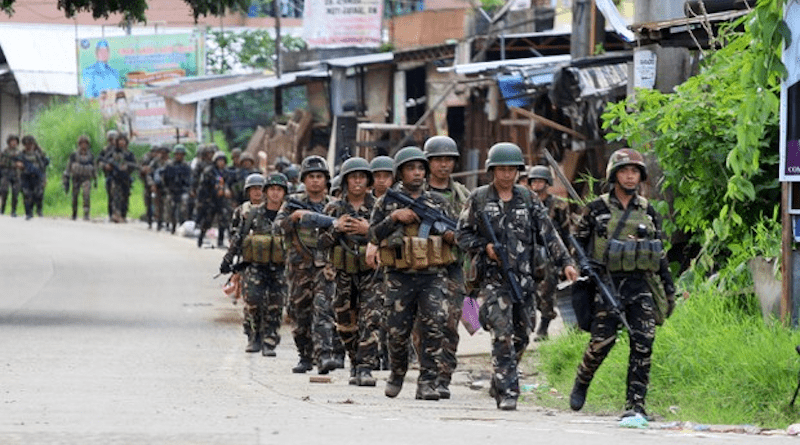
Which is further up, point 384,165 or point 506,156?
point 506,156

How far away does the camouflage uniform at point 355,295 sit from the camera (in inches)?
539

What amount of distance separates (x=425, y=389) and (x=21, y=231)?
23557 millimetres

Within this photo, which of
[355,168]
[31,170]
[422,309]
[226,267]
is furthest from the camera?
[31,170]

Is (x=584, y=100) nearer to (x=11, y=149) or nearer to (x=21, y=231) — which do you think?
(x=21, y=231)

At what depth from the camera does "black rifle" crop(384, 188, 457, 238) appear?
40.8 ft

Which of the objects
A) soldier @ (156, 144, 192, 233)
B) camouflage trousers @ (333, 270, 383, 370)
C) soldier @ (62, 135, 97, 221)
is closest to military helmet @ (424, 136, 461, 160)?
camouflage trousers @ (333, 270, 383, 370)

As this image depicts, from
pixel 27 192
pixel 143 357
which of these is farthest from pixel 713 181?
pixel 27 192

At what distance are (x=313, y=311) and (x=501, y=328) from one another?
3.32 meters

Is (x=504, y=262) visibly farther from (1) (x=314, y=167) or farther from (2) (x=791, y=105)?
(1) (x=314, y=167)

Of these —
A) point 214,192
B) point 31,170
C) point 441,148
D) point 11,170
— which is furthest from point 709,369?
point 11,170

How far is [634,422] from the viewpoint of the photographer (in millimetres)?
10852

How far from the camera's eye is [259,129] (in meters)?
42.1

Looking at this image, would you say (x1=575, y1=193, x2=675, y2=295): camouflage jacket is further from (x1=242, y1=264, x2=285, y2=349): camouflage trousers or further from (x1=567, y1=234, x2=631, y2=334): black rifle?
(x1=242, y1=264, x2=285, y2=349): camouflage trousers

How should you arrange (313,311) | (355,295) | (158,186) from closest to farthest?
(355,295), (313,311), (158,186)
